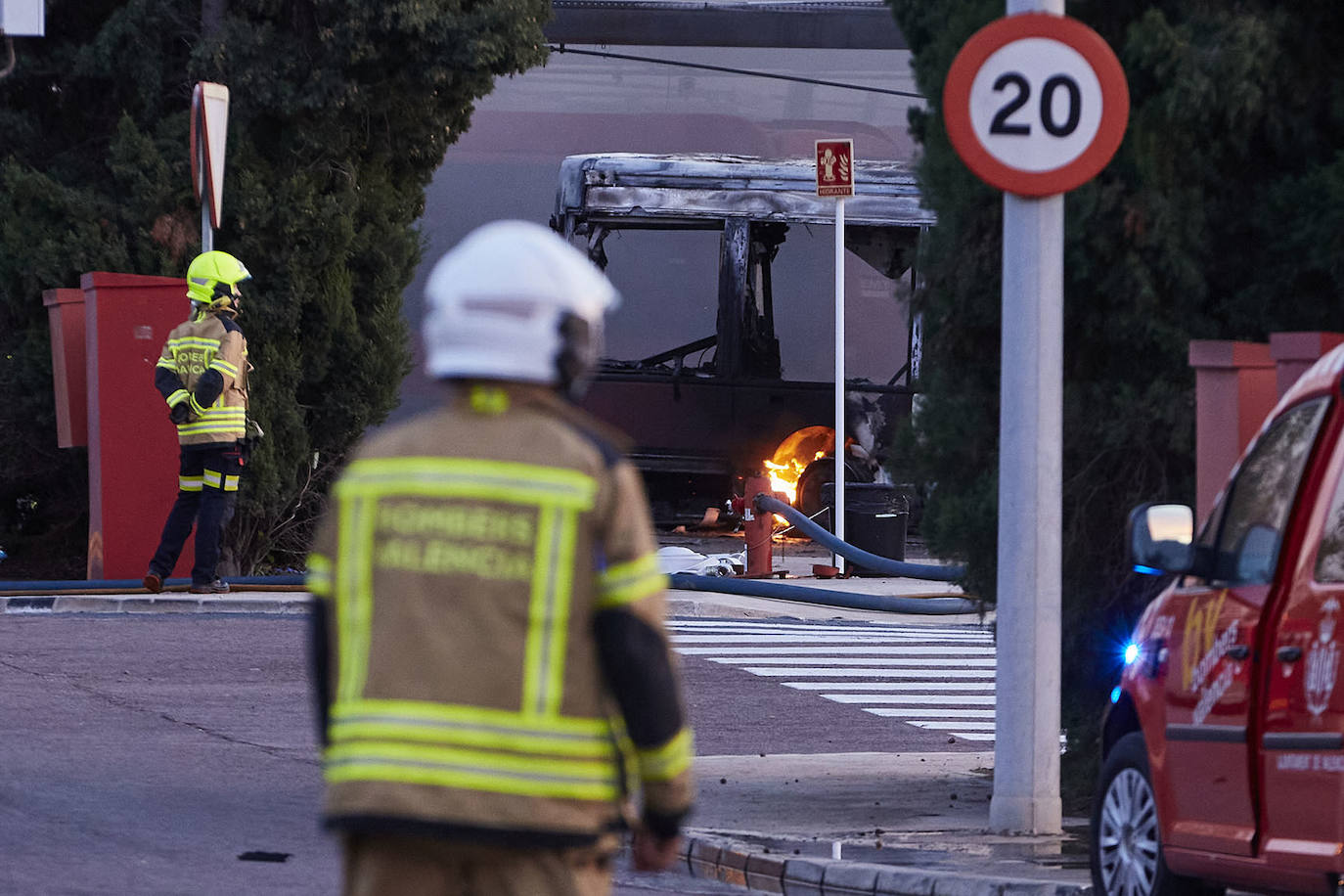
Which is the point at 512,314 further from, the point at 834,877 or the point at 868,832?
the point at 868,832

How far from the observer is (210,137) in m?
16.2

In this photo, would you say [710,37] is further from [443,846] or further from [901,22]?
[443,846]

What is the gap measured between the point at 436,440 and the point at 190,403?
12.1 metres

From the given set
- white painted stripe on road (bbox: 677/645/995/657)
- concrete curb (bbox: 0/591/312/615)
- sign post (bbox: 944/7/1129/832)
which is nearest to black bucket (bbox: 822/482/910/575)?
white painted stripe on road (bbox: 677/645/995/657)

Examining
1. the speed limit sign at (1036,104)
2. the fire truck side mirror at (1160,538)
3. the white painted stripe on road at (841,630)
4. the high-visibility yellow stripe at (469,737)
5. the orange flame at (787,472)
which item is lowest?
the white painted stripe on road at (841,630)

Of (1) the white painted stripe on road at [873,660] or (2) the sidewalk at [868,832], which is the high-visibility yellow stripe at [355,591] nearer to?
(2) the sidewalk at [868,832]

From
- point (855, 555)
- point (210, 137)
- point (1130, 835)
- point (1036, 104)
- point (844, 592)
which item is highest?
point (210, 137)

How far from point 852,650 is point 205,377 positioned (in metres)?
4.69

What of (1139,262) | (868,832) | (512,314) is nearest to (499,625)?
(512,314)

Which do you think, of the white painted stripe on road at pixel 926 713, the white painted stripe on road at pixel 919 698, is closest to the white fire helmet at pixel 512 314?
the white painted stripe on road at pixel 926 713

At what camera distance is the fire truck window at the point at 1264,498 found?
19.3 ft

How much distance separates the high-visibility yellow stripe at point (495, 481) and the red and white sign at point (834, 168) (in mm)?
15385

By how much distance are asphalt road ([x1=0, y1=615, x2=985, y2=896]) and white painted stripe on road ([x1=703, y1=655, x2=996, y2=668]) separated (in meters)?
0.33

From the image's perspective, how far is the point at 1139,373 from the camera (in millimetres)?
8836
